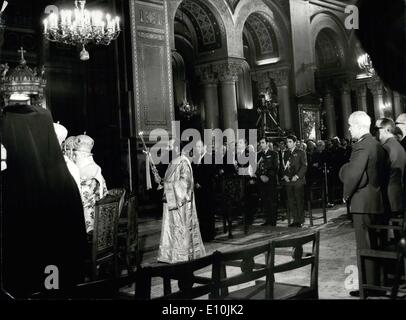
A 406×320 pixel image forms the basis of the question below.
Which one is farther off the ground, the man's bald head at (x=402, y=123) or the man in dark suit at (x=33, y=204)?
the man's bald head at (x=402, y=123)

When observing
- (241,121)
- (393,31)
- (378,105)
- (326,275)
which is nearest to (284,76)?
(241,121)

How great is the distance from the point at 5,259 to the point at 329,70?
16.8 metres

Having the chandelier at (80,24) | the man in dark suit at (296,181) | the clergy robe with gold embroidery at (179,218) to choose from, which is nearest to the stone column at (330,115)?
the man in dark suit at (296,181)

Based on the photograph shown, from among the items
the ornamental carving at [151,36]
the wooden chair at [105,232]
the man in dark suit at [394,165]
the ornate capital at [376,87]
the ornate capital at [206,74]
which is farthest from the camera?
the ornate capital at [376,87]

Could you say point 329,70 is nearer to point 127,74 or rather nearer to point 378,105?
point 378,105

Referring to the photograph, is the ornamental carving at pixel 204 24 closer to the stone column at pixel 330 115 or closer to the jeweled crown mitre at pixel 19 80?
the jeweled crown mitre at pixel 19 80

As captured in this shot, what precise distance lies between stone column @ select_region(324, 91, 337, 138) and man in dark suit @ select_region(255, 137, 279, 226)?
9141 millimetres

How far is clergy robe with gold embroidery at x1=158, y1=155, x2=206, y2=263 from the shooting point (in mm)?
5887

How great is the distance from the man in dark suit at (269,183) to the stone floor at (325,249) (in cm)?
33

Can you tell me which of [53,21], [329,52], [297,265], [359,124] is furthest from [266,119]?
[297,265]

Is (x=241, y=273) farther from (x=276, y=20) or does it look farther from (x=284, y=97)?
(x=276, y=20)

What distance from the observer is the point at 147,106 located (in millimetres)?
10094

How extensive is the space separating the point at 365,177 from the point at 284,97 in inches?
437

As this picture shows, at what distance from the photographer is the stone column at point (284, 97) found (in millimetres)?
14875
